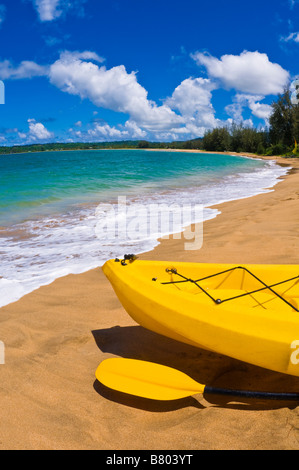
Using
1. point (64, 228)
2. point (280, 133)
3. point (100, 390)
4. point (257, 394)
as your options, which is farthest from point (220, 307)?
point (280, 133)

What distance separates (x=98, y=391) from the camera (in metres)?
2.33

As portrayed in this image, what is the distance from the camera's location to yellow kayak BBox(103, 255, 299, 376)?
1.84m

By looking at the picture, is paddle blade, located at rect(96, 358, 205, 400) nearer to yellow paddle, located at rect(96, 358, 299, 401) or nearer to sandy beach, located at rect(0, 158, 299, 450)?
yellow paddle, located at rect(96, 358, 299, 401)

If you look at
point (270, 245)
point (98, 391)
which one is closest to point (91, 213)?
point (270, 245)

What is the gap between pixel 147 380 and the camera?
Result: 2139 mm

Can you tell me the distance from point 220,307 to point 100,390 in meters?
1.13

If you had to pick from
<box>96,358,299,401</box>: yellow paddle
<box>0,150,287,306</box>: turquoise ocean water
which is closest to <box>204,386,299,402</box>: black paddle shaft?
<box>96,358,299,401</box>: yellow paddle

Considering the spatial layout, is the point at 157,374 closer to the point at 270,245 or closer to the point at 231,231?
the point at 270,245

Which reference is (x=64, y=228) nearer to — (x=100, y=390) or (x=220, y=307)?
(x=100, y=390)

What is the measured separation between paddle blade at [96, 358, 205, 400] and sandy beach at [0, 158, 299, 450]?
0.16m

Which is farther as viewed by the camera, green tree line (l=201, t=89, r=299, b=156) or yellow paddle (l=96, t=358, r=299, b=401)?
green tree line (l=201, t=89, r=299, b=156)

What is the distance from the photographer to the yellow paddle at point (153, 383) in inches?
78.3

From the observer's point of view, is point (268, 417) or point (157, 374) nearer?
point (268, 417)

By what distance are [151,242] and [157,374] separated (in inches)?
152
